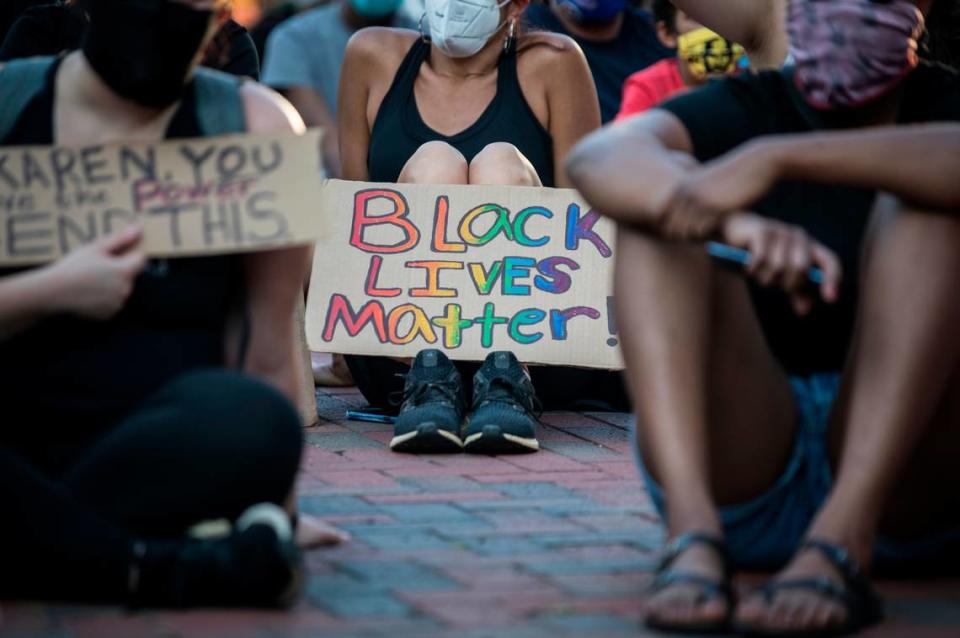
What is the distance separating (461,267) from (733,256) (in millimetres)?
2605

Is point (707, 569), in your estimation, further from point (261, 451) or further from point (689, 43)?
point (689, 43)

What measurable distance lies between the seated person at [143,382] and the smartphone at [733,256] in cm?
80

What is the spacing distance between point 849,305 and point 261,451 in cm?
114

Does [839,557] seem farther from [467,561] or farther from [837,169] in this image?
[467,561]

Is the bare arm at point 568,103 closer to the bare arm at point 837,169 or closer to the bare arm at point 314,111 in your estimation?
the bare arm at point 837,169

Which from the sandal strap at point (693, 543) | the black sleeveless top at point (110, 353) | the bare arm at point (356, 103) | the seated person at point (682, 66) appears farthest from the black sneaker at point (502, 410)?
the seated person at point (682, 66)

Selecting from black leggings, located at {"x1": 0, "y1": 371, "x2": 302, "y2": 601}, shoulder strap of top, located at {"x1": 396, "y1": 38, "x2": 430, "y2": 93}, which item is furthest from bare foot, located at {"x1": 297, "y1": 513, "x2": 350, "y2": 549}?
shoulder strap of top, located at {"x1": 396, "y1": 38, "x2": 430, "y2": 93}

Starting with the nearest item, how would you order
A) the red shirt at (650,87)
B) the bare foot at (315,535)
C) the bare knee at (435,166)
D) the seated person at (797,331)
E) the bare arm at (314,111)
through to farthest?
the seated person at (797,331) → the bare foot at (315,535) → the bare knee at (435,166) → the red shirt at (650,87) → the bare arm at (314,111)

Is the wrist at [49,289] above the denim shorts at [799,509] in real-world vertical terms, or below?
above

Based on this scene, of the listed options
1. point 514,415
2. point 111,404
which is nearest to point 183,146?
point 111,404

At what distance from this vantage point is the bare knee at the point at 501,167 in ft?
18.6

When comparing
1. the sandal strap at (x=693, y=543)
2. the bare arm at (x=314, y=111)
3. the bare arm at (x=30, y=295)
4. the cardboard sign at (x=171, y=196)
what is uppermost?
the cardboard sign at (x=171, y=196)

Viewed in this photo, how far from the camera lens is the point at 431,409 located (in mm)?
5082

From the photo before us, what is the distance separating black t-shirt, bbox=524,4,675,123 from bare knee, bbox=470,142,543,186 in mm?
2162
